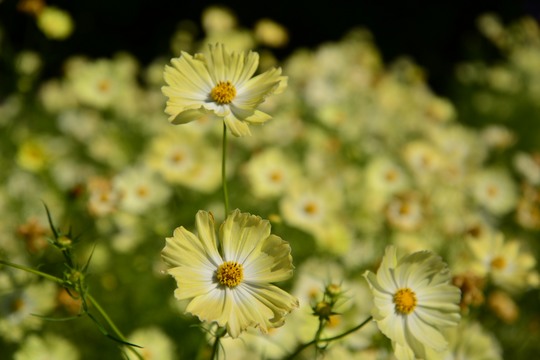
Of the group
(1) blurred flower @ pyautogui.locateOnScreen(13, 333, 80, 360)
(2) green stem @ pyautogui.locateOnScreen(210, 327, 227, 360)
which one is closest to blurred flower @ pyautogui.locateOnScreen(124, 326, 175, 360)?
(1) blurred flower @ pyautogui.locateOnScreen(13, 333, 80, 360)

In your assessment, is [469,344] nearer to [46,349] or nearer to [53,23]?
[46,349]

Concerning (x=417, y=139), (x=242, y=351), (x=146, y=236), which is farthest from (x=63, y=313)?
(x=417, y=139)

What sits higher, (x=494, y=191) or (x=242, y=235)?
(x=494, y=191)

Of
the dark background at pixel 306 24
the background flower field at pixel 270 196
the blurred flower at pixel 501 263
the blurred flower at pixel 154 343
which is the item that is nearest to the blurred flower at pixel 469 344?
the background flower field at pixel 270 196

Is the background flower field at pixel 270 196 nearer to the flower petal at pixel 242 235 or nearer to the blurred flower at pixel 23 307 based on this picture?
the blurred flower at pixel 23 307

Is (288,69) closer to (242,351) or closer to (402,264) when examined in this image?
(242,351)

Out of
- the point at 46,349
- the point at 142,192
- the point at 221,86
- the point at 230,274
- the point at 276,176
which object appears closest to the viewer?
the point at 230,274

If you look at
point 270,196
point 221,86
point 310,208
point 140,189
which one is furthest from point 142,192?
point 221,86
